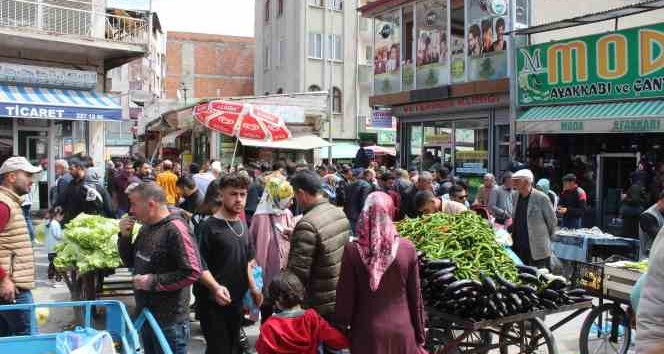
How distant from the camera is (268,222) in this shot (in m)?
5.89

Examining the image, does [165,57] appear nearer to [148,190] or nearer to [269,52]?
[269,52]

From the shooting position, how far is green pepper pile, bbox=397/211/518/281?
188 inches

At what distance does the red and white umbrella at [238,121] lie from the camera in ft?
35.6

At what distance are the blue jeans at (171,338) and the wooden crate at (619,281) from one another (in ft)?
11.1

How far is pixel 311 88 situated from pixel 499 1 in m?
19.8

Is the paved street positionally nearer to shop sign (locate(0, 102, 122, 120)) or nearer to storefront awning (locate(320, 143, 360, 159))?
shop sign (locate(0, 102, 122, 120))

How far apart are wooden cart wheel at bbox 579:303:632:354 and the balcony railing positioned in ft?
46.4

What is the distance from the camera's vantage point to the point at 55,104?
15.2 m

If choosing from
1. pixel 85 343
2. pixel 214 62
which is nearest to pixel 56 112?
pixel 85 343

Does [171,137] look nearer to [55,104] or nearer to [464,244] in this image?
[55,104]

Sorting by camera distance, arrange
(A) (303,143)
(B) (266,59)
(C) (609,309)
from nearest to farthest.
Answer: (C) (609,309), (A) (303,143), (B) (266,59)

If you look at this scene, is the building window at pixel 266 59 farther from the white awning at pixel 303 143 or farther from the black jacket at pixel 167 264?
the black jacket at pixel 167 264

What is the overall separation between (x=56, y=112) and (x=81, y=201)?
312 inches

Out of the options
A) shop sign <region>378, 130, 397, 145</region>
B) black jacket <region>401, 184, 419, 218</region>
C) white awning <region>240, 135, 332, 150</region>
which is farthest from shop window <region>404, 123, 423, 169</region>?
shop sign <region>378, 130, 397, 145</region>
